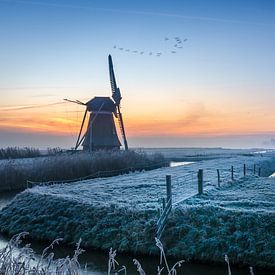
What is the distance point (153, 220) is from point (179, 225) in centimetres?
115

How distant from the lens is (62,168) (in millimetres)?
35062

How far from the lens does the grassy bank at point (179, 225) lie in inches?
549

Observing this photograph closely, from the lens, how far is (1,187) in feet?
106

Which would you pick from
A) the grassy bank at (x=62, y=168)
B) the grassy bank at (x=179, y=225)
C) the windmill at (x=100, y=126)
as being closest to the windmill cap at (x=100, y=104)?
the windmill at (x=100, y=126)

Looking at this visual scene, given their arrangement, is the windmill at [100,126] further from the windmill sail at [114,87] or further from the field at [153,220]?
the field at [153,220]

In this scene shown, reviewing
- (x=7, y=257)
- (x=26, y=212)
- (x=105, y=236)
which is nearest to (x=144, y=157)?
(x=26, y=212)

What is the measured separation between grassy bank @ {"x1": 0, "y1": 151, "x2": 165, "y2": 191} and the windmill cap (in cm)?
942

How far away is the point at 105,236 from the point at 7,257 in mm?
12308

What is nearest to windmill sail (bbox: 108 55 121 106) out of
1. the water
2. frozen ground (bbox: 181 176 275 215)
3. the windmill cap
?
the windmill cap

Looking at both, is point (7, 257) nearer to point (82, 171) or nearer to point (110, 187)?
point (110, 187)

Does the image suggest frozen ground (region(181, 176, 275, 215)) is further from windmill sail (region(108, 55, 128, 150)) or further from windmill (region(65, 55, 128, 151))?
windmill sail (region(108, 55, 128, 150))

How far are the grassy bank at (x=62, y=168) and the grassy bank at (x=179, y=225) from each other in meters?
12.4

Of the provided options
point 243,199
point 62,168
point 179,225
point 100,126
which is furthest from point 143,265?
point 100,126

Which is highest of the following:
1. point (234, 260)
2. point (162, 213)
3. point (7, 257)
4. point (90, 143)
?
point (90, 143)
